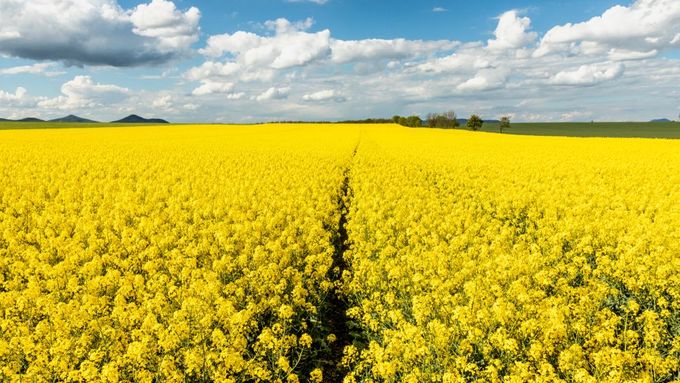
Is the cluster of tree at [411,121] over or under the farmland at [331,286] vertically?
over

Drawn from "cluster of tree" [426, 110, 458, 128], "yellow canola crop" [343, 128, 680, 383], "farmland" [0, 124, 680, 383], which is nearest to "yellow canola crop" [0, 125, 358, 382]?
"farmland" [0, 124, 680, 383]

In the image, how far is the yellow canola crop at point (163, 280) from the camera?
484 centimetres

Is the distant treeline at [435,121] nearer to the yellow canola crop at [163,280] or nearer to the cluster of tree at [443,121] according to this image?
the cluster of tree at [443,121]

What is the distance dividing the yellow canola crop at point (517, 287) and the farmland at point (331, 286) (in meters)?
0.04

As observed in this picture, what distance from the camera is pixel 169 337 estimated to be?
4.91 meters

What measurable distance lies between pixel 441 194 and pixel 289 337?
10559 millimetres

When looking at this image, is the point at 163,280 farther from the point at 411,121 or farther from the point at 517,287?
the point at 411,121

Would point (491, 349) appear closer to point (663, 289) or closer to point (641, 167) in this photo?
point (663, 289)

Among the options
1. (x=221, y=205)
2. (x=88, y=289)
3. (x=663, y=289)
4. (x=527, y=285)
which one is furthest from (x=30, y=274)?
(x=663, y=289)

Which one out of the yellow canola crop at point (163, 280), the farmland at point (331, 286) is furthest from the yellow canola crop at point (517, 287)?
the yellow canola crop at point (163, 280)

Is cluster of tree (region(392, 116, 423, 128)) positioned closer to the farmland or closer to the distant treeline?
the distant treeline

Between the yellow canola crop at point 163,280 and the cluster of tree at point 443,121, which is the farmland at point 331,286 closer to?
the yellow canola crop at point 163,280

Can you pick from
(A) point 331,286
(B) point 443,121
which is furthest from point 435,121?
(A) point 331,286

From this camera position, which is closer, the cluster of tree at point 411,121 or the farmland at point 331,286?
the farmland at point 331,286
